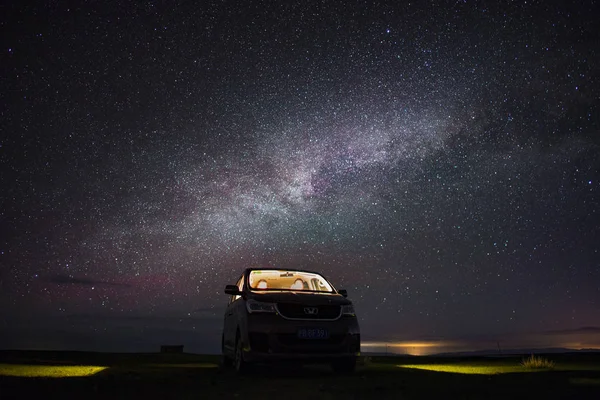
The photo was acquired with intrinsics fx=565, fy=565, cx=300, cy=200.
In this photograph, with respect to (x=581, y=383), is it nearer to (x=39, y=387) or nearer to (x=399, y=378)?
(x=399, y=378)

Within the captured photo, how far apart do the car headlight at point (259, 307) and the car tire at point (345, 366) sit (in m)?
1.35

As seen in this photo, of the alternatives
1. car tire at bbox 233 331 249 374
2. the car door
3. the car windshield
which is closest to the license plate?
car tire at bbox 233 331 249 374

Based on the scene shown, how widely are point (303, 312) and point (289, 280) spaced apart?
223 cm

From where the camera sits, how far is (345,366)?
29.8ft

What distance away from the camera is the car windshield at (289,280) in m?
10.5

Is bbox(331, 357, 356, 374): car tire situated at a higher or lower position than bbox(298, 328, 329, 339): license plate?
lower

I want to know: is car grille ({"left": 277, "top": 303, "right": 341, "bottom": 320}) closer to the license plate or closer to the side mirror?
the license plate

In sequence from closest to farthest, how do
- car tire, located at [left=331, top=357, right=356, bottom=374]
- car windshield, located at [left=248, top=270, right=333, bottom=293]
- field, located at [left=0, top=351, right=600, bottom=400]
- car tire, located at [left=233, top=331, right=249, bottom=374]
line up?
field, located at [left=0, top=351, right=600, bottom=400] < car tire, located at [left=233, top=331, right=249, bottom=374] < car tire, located at [left=331, top=357, right=356, bottom=374] < car windshield, located at [left=248, top=270, right=333, bottom=293]

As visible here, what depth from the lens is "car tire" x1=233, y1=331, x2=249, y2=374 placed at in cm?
882

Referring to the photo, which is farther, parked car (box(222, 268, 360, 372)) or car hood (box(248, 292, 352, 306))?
car hood (box(248, 292, 352, 306))

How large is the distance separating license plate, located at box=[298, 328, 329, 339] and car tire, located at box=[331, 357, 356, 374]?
A: 0.59 metres

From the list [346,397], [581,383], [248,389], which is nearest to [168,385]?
[248,389]

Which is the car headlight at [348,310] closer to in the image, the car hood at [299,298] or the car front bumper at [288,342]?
the car hood at [299,298]

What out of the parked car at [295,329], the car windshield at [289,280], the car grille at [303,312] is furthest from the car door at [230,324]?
the car grille at [303,312]
